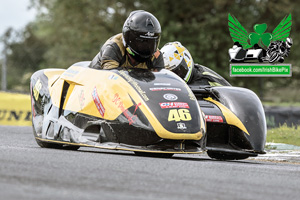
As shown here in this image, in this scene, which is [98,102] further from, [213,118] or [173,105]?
[213,118]

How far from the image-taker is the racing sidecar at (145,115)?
6883 millimetres

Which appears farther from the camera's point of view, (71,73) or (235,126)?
(71,73)

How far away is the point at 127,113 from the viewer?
22.9 feet

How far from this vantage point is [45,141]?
27.7 feet

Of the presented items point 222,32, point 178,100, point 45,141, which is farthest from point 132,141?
point 222,32

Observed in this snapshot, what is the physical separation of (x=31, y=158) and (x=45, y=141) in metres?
2.52

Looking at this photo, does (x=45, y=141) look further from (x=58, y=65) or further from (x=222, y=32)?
(x=58, y=65)

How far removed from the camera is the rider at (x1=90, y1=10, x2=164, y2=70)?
26.0 ft

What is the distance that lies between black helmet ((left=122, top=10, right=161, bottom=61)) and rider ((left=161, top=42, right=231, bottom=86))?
125cm

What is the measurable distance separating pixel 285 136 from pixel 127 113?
5536 millimetres

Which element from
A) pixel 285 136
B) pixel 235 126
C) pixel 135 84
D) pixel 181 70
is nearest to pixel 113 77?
pixel 135 84

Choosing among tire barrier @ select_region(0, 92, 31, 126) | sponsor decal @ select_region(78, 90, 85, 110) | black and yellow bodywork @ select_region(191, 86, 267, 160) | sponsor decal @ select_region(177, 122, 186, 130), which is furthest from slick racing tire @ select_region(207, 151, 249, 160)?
tire barrier @ select_region(0, 92, 31, 126)

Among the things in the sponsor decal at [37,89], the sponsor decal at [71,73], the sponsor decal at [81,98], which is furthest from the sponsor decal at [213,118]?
the sponsor decal at [37,89]

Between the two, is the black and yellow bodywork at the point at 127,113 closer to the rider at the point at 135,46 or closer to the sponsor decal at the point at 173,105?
the sponsor decal at the point at 173,105
